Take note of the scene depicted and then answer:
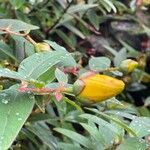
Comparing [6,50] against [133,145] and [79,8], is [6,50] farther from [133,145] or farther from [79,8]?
[79,8]

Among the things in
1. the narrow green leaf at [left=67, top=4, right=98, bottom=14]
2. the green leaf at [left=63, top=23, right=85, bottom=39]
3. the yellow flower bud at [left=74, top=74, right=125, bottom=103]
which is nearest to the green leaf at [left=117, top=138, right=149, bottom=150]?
the yellow flower bud at [left=74, top=74, right=125, bottom=103]

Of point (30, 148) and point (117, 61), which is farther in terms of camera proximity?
point (117, 61)

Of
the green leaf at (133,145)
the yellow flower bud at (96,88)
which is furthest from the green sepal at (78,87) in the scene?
the green leaf at (133,145)

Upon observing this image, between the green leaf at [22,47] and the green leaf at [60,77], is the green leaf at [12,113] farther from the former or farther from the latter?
the green leaf at [22,47]

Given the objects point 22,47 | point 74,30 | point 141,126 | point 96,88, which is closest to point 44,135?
point 22,47

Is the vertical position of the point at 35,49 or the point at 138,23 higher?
the point at 35,49

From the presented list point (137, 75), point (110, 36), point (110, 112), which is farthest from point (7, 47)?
point (110, 36)

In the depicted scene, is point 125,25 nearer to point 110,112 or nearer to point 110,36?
point 110,36
